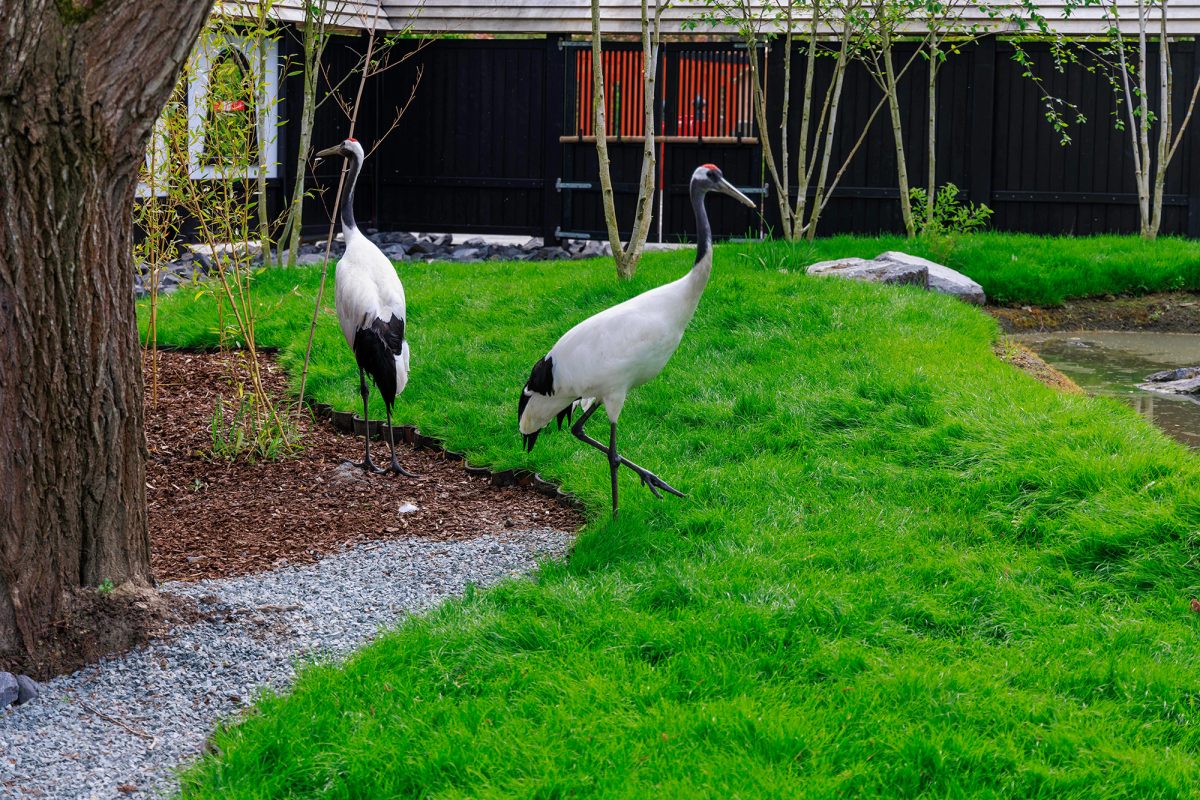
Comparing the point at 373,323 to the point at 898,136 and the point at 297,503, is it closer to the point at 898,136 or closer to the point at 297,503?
the point at 297,503

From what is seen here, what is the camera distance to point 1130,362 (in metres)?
9.58

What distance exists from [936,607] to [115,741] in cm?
264

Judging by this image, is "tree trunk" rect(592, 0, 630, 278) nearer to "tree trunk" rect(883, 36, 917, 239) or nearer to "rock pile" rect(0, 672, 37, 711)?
"tree trunk" rect(883, 36, 917, 239)

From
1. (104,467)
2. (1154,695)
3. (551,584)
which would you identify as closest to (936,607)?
(1154,695)

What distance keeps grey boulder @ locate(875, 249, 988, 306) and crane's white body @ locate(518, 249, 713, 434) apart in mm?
5111

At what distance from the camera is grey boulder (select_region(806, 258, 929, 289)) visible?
991cm

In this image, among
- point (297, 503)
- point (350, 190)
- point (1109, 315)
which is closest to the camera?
point (297, 503)

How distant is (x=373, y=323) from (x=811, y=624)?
123 inches

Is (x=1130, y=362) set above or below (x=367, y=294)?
below

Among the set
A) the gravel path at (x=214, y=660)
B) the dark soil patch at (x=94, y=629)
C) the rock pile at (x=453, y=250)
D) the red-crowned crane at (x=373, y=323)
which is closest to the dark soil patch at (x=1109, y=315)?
the rock pile at (x=453, y=250)

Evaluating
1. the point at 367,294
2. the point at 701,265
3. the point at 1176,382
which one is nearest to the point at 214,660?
the point at 701,265

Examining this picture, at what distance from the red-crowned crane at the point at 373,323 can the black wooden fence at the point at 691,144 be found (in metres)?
7.05

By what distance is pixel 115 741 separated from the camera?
3717 millimetres

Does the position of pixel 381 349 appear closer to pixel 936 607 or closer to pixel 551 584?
pixel 551 584
